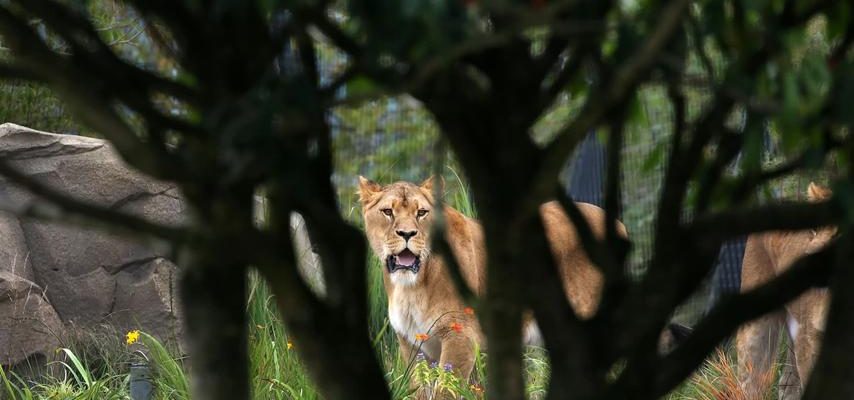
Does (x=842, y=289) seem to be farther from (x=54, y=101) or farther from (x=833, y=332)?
(x=54, y=101)

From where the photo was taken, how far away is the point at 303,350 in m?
2.22

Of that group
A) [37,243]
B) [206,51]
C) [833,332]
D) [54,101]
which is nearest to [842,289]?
[833,332]

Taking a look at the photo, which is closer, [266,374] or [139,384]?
[139,384]

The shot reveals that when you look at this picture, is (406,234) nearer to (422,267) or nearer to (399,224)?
(399,224)

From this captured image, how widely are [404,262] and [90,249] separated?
6.94 feet

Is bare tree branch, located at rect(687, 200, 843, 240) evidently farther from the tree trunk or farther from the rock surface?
the rock surface

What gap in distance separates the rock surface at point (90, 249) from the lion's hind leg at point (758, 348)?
3.56 meters

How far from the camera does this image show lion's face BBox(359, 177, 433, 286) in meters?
8.87

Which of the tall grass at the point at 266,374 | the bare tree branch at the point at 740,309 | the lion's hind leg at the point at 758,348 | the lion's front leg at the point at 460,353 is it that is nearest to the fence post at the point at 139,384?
the tall grass at the point at 266,374

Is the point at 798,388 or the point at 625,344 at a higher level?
the point at 798,388

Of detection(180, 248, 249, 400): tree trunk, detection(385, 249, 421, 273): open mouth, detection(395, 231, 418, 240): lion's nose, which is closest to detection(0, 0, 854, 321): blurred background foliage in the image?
detection(180, 248, 249, 400): tree trunk

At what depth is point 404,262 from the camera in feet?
29.4

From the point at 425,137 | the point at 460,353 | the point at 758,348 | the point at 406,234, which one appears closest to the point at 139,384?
the point at 460,353

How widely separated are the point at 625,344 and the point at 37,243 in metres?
7.53
